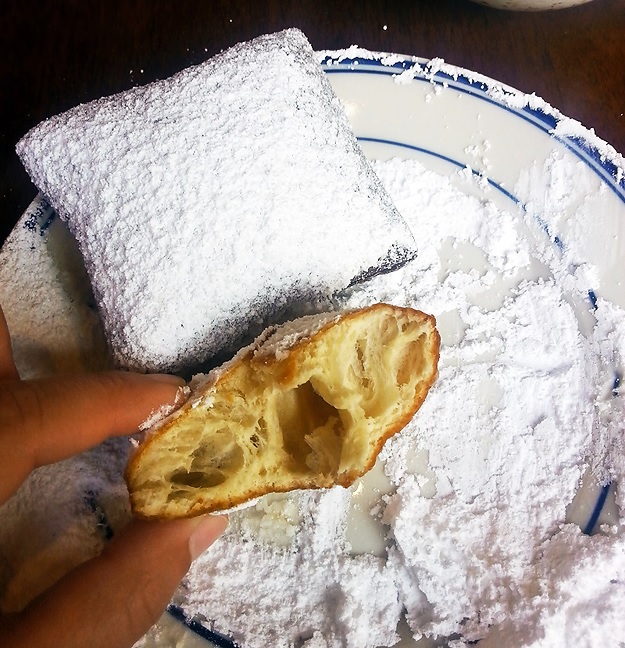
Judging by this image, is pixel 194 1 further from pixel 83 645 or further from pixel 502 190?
pixel 83 645

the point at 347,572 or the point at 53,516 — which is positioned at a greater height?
the point at 53,516

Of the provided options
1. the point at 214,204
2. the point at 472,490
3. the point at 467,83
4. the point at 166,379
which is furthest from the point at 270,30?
the point at 472,490

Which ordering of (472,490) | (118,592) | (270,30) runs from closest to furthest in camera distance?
(118,592) → (472,490) → (270,30)

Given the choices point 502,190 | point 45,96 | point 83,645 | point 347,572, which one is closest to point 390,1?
point 502,190

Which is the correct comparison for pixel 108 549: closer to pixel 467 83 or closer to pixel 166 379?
pixel 166 379

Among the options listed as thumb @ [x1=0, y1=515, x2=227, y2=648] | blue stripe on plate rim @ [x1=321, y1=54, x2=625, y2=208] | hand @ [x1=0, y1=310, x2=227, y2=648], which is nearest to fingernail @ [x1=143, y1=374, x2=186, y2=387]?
hand @ [x1=0, y1=310, x2=227, y2=648]
